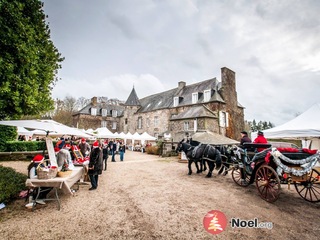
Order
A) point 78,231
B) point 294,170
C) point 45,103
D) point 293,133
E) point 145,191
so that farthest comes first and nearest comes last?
point 45,103, point 293,133, point 145,191, point 294,170, point 78,231

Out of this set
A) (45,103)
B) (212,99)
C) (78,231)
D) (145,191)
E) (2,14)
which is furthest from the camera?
(212,99)

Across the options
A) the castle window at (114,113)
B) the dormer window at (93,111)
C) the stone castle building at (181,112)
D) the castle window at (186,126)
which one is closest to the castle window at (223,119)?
the stone castle building at (181,112)

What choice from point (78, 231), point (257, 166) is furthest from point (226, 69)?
point (78, 231)

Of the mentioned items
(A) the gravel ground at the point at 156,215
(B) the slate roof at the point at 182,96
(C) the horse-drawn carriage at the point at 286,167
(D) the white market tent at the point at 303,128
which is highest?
(B) the slate roof at the point at 182,96

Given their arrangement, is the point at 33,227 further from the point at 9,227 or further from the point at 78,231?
the point at 78,231

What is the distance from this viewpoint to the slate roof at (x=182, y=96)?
2386 cm

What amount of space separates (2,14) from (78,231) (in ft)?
22.8

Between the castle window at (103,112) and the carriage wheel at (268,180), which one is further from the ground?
the castle window at (103,112)

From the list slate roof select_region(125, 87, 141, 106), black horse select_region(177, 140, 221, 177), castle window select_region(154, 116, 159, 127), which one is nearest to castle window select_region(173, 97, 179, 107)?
castle window select_region(154, 116, 159, 127)

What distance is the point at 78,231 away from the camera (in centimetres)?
340

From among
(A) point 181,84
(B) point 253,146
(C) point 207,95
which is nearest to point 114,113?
(A) point 181,84

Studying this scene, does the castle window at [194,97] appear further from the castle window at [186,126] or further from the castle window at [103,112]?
the castle window at [103,112]

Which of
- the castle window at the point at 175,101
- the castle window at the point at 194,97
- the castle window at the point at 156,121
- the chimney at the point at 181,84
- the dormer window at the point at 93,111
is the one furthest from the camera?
the dormer window at the point at 93,111

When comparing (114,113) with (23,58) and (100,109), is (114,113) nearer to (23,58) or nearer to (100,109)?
(100,109)
